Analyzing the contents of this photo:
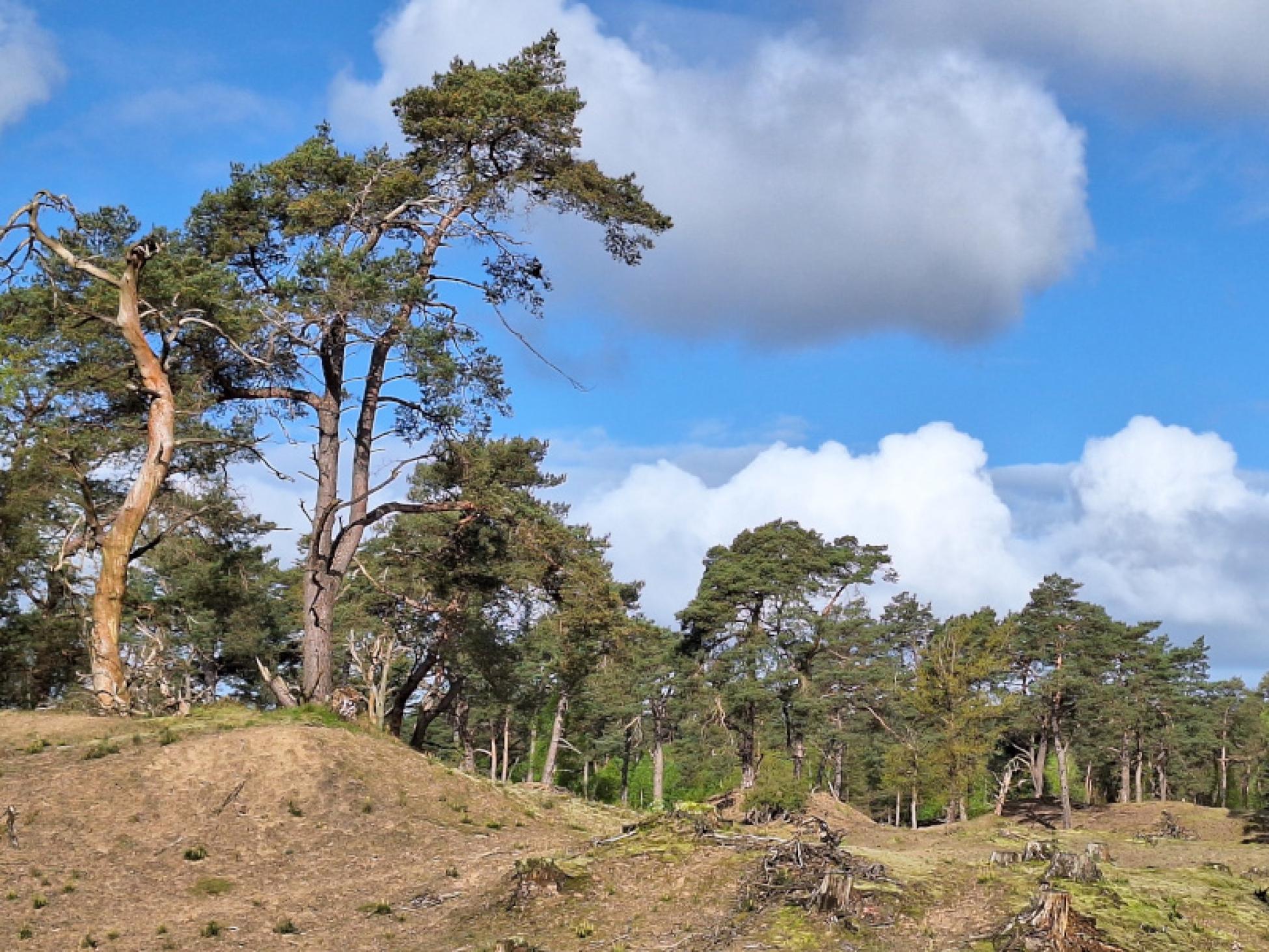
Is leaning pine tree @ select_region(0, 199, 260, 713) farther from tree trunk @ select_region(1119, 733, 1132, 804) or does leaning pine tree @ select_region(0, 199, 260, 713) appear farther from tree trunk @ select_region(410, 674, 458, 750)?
tree trunk @ select_region(1119, 733, 1132, 804)

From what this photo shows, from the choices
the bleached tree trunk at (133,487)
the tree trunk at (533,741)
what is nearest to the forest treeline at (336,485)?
the bleached tree trunk at (133,487)

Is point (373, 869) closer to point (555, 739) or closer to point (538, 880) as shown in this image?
point (538, 880)

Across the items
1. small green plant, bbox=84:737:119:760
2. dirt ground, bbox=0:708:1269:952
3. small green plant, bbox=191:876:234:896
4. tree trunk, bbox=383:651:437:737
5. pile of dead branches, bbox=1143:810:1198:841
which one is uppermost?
tree trunk, bbox=383:651:437:737

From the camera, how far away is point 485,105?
2331 centimetres

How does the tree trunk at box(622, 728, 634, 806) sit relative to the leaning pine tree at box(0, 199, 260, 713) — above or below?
below

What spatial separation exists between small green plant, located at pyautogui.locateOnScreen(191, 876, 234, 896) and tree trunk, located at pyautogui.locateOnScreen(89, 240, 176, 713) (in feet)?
29.2

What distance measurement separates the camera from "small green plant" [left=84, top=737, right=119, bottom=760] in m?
17.7

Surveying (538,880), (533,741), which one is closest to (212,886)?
(538,880)

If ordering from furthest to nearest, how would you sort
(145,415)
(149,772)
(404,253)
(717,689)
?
(717,689) < (145,415) < (404,253) < (149,772)

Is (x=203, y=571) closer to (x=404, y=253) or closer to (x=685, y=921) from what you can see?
(x=404, y=253)

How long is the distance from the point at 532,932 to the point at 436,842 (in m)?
4.90

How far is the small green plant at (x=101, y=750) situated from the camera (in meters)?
17.7

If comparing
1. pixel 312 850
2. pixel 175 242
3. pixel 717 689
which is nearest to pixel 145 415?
pixel 175 242

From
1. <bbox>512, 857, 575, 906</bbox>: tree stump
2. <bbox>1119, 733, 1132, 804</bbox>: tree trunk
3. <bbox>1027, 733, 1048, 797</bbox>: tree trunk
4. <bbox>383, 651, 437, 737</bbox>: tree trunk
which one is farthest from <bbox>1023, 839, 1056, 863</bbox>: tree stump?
<bbox>1119, 733, 1132, 804</bbox>: tree trunk
